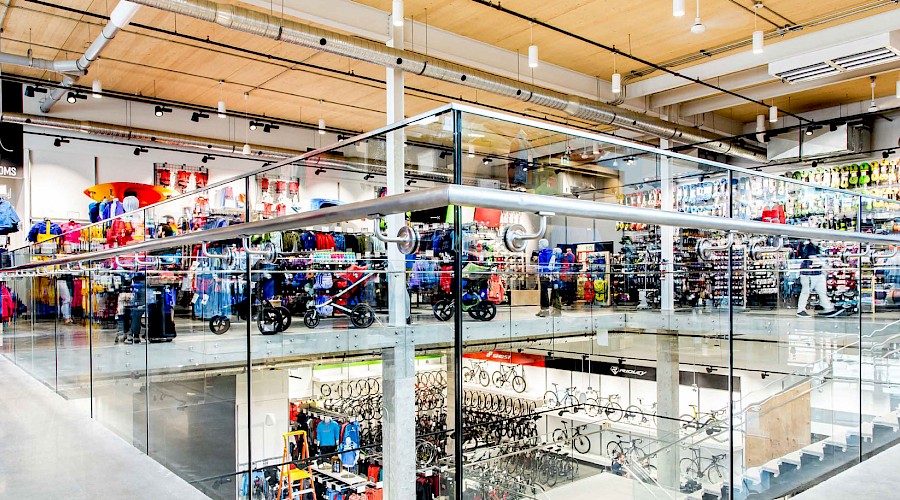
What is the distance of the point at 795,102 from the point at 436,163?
14.0 m

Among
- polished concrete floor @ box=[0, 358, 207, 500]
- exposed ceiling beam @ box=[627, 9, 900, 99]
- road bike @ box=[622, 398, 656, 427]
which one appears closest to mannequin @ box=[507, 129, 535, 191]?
polished concrete floor @ box=[0, 358, 207, 500]

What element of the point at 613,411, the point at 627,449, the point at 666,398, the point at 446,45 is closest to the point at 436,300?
the point at 613,411

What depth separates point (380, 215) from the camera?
145cm

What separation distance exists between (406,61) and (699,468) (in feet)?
18.7

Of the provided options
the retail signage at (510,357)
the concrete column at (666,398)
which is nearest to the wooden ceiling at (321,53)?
the concrete column at (666,398)

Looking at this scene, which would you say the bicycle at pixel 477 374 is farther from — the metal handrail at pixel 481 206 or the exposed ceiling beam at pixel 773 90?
the exposed ceiling beam at pixel 773 90

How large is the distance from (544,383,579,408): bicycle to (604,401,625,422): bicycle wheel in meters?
1.88

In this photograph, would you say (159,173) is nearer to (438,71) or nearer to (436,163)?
(438,71)

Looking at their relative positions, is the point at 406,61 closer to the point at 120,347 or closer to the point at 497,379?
the point at 120,347

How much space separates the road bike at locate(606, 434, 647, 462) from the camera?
7.41 meters

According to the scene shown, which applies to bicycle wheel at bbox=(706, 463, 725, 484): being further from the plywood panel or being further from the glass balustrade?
the plywood panel

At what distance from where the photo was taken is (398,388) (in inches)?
84.6

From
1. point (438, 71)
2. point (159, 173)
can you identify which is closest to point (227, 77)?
point (159, 173)

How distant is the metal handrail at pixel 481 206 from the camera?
1.24 m
